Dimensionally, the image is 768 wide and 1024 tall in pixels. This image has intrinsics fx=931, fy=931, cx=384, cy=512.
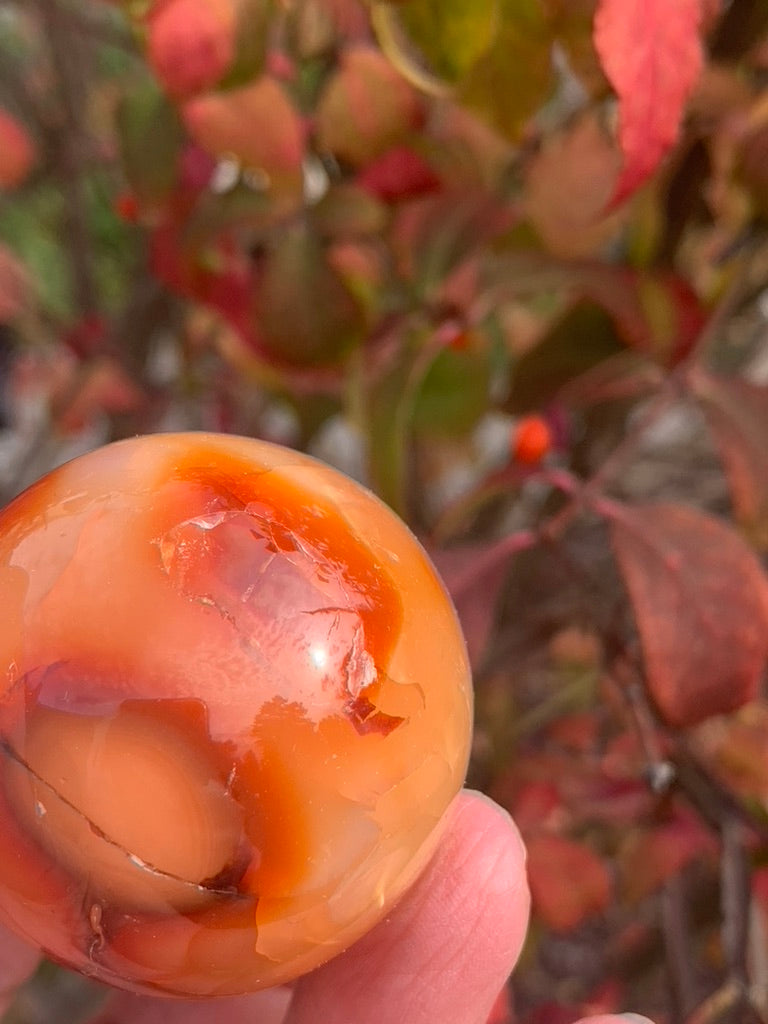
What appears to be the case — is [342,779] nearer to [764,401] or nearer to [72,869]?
[72,869]

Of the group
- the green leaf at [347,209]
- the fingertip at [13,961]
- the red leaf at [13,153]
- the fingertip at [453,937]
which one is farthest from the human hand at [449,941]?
the red leaf at [13,153]

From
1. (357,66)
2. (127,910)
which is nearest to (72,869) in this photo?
(127,910)

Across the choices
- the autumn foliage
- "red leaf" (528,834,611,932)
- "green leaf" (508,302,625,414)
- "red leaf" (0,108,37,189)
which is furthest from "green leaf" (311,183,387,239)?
"red leaf" (528,834,611,932)

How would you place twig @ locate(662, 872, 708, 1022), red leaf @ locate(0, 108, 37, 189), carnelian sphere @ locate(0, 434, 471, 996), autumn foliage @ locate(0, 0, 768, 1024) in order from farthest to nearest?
red leaf @ locate(0, 108, 37, 189) → twig @ locate(662, 872, 708, 1022) → autumn foliage @ locate(0, 0, 768, 1024) → carnelian sphere @ locate(0, 434, 471, 996)

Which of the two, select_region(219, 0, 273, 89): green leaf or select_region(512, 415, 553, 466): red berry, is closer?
select_region(219, 0, 273, 89): green leaf

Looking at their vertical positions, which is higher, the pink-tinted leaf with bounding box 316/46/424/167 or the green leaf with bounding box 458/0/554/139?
the green leaf with bounding box 458/0/554/139

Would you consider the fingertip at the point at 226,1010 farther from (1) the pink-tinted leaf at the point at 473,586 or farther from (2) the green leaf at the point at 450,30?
(2) the green leaf at the point at 450,30

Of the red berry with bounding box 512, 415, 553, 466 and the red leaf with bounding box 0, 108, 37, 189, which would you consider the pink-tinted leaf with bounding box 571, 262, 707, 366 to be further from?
the red leaf with bounding box 0, 108, 37, 189
